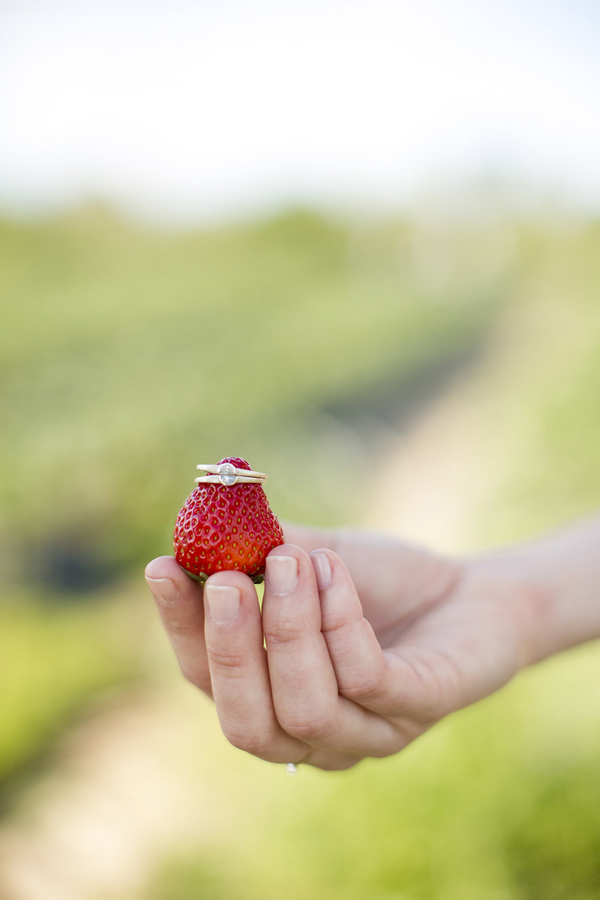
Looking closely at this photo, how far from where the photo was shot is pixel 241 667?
117cm

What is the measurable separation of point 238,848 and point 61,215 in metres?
14.0

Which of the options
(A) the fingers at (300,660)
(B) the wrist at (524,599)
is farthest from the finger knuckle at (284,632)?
(B) the wrist at (524,599)

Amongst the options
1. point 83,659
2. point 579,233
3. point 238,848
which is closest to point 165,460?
point 83,659

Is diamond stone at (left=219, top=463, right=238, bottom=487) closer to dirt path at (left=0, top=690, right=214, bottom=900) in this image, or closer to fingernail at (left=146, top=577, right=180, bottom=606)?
fingernail at (left=146, top=577, right=180, bottom=606)

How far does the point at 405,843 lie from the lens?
2.79 meters

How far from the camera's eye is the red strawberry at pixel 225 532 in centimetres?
123

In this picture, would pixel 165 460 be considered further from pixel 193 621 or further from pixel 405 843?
pixel 193 621

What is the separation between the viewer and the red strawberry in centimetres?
123

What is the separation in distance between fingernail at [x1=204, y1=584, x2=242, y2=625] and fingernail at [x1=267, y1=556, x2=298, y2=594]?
0.21 feet

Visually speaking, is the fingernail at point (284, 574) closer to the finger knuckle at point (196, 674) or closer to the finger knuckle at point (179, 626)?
the finger knuckle at point (179, 626)

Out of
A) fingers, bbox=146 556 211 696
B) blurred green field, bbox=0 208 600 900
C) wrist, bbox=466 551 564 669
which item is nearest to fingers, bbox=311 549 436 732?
fingers, bbox=146 556 211 696

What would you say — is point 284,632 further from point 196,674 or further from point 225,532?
Answer: point 196,674

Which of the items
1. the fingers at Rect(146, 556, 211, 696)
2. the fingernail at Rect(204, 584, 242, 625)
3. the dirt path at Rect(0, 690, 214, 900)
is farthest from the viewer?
the dirt path at Rect(0, 690, 214, 900)

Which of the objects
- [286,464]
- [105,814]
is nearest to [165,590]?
[105,814]
